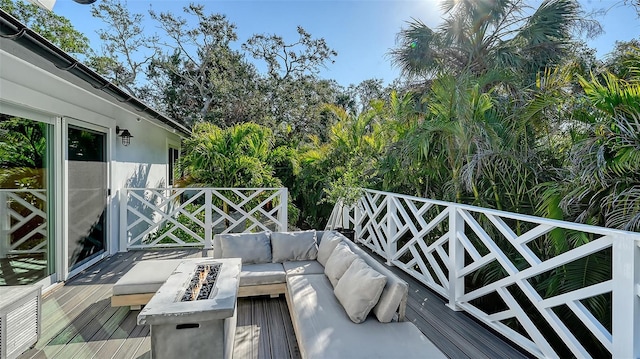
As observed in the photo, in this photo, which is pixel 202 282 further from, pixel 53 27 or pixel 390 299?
pixel 53 27

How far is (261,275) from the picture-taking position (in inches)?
138

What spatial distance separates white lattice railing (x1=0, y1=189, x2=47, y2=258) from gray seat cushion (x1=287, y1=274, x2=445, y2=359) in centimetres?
288

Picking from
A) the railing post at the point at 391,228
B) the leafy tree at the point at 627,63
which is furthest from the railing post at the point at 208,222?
the leafy tree at the point at 627,63

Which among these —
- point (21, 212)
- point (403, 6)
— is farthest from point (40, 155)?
point (403, 6)

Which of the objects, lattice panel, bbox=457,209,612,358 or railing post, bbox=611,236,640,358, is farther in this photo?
lattice panel, bbox=457,209,612,358

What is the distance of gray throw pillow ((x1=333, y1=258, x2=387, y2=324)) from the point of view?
93.8 inches

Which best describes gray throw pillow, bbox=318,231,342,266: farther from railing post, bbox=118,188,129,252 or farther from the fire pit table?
railing post, bbox=118,188,129,252

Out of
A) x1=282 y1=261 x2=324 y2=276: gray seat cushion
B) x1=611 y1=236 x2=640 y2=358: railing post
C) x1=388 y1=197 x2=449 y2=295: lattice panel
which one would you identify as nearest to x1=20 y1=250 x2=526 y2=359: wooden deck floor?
x1=388 y1=197 x2=449 y2=295: lattice panel

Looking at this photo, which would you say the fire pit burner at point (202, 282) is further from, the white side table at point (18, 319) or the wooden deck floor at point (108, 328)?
the white side table at point (18, 319)

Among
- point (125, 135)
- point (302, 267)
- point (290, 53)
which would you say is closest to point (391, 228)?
point (302, 267)

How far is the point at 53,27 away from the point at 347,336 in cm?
1707

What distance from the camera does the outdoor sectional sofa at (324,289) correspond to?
2.09 meters

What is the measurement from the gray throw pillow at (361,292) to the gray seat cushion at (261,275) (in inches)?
41.2

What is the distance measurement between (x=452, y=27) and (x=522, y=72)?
5.73ft
